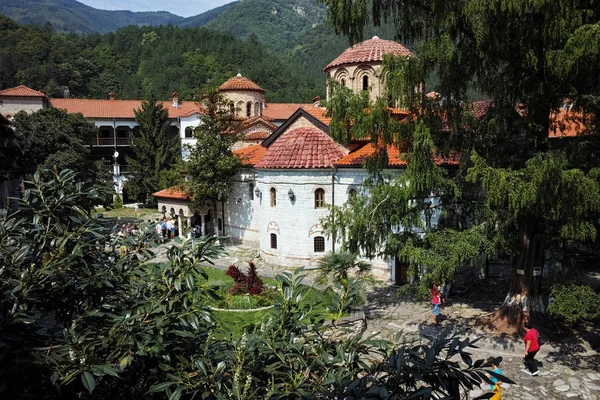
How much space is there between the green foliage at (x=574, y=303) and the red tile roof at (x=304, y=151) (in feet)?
31.1

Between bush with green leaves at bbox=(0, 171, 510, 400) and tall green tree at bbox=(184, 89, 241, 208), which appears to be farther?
tall green tree at bbox=(184, 89, 241, 208)

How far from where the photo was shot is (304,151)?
17875 mm

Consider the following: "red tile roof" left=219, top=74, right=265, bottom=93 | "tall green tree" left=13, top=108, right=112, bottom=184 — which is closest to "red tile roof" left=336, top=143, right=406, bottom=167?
"tall green tree" left=13, top=108, right=112, bottom=184

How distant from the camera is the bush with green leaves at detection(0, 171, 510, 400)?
285 cm

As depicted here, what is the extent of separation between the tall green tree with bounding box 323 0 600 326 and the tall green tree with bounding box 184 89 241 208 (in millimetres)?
11868

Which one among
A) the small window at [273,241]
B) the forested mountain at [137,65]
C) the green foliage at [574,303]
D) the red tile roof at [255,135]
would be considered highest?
the forested mountain at [137,65]

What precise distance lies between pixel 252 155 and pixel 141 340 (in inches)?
775

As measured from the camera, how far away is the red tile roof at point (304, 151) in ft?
57.3

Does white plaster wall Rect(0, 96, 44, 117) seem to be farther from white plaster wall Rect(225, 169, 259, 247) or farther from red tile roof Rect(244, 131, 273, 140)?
white plaster wall Rect(225, 169, 259, 247)

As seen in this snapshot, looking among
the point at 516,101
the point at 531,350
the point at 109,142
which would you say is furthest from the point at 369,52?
the point at 109,142

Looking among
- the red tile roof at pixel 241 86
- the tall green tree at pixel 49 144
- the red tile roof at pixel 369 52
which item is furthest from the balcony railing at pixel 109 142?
the red tile roof at pixel 369 52

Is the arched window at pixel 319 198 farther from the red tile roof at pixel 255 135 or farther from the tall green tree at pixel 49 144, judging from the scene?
the red tile roof at pixel 255 135

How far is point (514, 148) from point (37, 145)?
837 inches

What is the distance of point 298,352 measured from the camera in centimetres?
334
